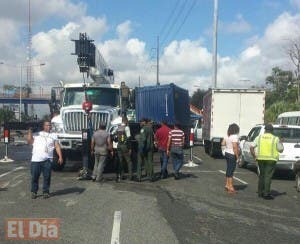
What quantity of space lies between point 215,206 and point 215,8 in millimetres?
29569

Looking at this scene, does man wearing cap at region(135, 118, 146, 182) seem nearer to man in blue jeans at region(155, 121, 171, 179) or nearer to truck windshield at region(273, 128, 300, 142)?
man in blue jeans at region(155, 121, 171, 179)

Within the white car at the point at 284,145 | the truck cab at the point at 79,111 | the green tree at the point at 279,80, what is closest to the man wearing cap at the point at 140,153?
the truck cab at the point at 79,111

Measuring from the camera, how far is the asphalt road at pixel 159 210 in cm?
901

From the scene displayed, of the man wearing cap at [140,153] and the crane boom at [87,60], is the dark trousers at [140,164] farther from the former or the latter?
the crane boom at [87,60]

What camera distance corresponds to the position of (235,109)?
2753cm

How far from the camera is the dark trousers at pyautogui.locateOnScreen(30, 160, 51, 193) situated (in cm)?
1285

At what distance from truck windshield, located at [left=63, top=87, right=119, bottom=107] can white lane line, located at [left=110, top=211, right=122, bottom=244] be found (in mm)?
9226

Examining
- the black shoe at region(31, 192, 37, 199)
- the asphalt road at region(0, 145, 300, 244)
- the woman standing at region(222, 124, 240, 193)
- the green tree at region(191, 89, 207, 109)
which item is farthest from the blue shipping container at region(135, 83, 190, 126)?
the green tree at region(191, 89, 207, 109)

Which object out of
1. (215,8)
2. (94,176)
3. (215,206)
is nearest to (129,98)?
(94,176)

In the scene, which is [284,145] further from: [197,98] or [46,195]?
[197,98]

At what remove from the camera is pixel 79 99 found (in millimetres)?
19984

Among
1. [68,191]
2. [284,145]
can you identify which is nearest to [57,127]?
Answer: [68,191]

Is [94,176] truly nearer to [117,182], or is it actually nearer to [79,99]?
[117,182]

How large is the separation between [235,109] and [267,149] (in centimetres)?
1373
